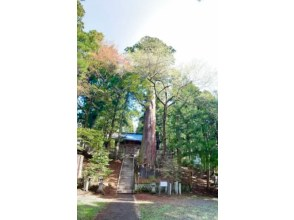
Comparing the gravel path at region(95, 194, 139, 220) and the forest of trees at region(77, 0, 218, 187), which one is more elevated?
the forest of trees at region(77, 0, 218, 187)

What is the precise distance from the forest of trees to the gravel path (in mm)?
271

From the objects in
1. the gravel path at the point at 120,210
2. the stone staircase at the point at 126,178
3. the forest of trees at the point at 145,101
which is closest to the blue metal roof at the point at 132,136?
the forest of trees at the point at 145,101

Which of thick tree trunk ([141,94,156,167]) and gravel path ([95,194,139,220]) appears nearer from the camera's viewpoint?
gravel path ([95,194,139,220])

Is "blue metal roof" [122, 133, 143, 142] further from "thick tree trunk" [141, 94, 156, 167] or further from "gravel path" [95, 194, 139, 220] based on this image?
"gravel path" [95, 194, 139, 220]

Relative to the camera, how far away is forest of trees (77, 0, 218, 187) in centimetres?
248

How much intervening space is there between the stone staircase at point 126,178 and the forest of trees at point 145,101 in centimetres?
12

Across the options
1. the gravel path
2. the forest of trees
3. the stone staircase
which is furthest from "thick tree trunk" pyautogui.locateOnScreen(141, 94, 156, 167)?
the gravel path

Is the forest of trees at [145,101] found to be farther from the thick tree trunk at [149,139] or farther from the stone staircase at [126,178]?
the stone staircase at [126,178]

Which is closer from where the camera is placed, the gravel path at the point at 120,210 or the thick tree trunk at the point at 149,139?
the gravel path at the point at 120,210

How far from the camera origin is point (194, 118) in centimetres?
256

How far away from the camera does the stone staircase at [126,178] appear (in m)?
2.46
